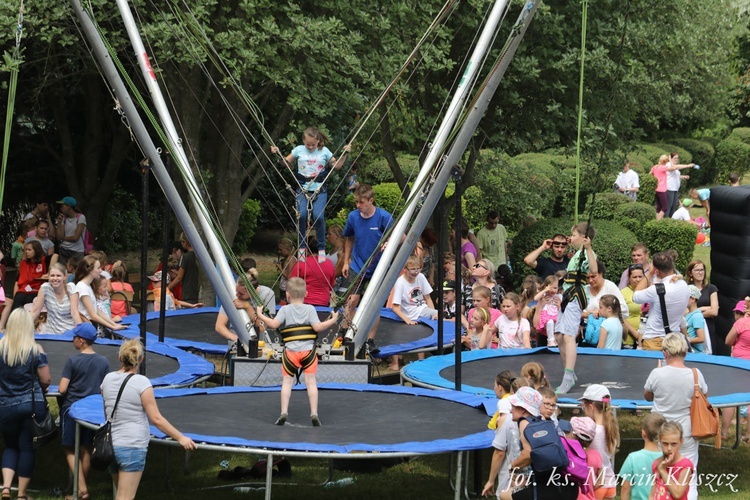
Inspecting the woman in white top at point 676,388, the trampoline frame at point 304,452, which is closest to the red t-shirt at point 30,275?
the trampoline frame at point 304,452

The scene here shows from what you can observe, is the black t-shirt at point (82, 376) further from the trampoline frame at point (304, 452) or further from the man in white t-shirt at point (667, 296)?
the man in white t-shirt at point (667, 296)

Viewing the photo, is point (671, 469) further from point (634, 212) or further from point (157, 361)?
point (634, 212)

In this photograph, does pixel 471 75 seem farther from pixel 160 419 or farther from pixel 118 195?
pixel 118 195

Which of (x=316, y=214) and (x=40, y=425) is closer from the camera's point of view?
(x=40, y=425)

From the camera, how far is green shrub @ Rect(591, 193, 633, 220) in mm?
17922

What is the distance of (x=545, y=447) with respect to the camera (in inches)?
243

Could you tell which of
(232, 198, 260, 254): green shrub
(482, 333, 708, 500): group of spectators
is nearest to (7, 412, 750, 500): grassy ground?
(482, 333, 708, 500): group of spectators

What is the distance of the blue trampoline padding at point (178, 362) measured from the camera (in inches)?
354

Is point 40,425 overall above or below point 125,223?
below

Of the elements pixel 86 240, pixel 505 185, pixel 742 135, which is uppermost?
pixel 742 135

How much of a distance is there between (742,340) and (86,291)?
5506mm

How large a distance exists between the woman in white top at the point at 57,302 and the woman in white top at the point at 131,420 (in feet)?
11.2

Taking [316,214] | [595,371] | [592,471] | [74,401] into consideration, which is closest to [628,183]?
[316,214]

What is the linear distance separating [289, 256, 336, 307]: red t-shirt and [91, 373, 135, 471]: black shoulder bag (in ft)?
16.8
